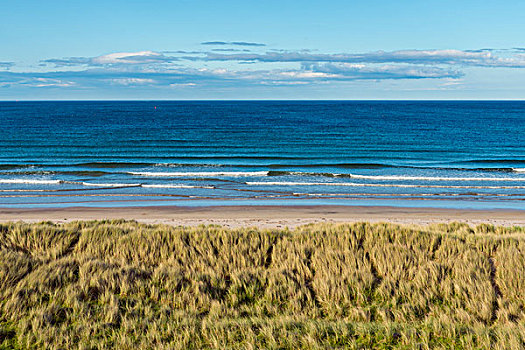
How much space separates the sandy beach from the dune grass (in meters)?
5.93

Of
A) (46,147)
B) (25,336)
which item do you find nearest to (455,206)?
(25,336)

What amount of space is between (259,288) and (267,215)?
10.2 m

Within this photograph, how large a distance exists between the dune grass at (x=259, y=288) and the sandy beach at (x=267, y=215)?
5.93 meters

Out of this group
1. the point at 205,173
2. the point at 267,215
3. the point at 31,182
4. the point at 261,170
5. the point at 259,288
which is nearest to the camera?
the point at 259,288

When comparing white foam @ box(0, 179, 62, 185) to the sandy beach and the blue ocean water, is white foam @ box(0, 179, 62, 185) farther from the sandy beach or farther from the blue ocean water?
the sandy beach

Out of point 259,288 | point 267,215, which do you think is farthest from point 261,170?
point 259,288

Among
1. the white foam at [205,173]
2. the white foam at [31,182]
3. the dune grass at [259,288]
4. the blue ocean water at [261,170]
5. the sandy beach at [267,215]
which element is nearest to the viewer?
the dune grass at [259,288]

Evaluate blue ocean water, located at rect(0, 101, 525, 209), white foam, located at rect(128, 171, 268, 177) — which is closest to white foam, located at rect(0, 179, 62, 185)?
blue ocean water, located at rect(0, 101, 525, 209)

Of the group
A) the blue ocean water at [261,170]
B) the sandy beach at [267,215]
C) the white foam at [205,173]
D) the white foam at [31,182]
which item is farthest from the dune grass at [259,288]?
the white foam at [205,173]

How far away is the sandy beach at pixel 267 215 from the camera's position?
17.7m

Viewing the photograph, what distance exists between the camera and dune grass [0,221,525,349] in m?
6.80

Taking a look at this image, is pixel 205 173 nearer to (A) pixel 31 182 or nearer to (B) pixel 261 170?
(B) pixel 261 170

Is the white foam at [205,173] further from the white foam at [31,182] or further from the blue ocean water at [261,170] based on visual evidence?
the white foam at [31,182]

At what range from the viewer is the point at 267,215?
18.9 meters
